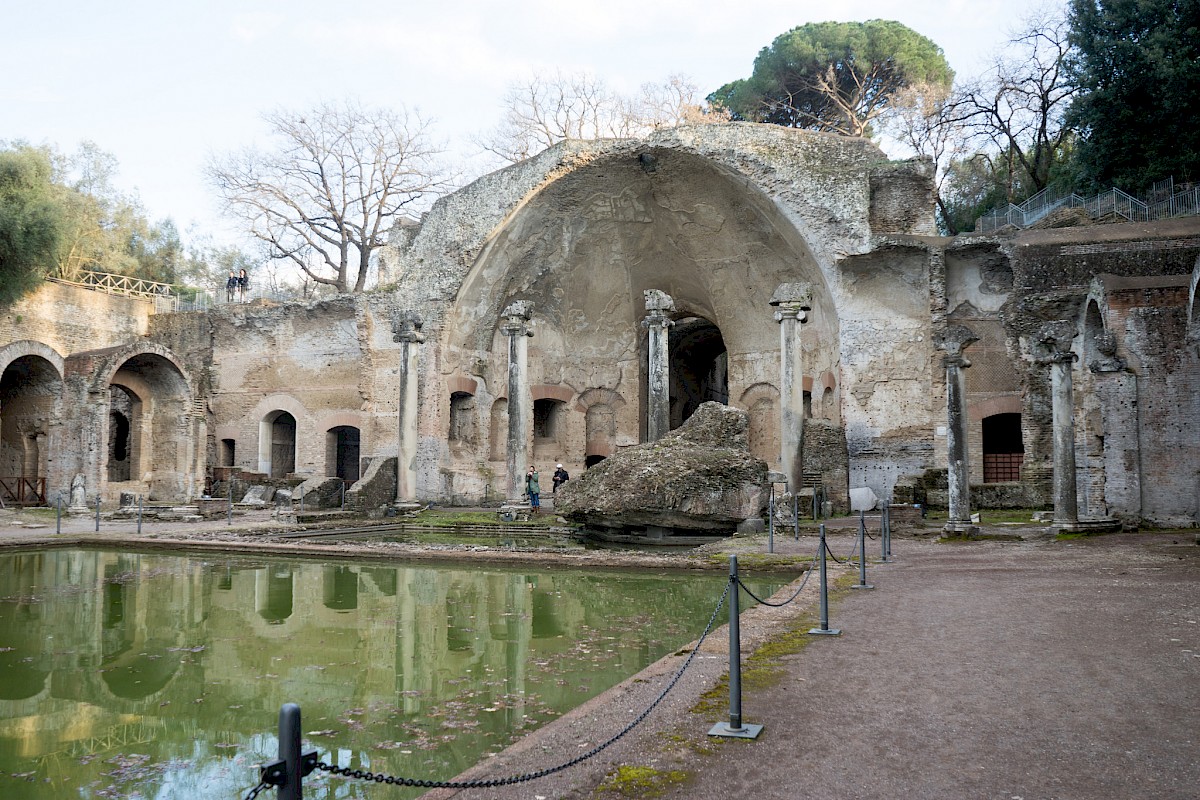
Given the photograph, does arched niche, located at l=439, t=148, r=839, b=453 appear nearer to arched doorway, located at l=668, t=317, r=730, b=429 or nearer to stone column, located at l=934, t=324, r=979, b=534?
arched doorway, located at l=668, t=317, r=730, b=429

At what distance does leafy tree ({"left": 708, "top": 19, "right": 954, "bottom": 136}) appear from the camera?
3584 cm

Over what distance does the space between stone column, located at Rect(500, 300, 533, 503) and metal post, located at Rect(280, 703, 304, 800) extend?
17.3 m

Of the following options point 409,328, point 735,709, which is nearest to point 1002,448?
point 409,328

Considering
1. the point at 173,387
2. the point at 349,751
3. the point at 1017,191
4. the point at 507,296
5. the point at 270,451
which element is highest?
the point at 1017,191

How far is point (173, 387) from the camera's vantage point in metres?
25.7

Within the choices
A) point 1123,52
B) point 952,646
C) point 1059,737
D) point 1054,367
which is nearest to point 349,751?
point 1059,737

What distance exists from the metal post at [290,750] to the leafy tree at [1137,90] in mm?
27611

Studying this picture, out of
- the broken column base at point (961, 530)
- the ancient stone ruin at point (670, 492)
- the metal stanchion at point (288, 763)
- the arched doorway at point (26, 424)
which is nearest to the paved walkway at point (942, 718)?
the metal stanchion at point (288, 763)

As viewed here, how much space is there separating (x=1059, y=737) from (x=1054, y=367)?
11072mm

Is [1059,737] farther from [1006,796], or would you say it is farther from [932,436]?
[932,436]

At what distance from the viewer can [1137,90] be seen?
81.7ft

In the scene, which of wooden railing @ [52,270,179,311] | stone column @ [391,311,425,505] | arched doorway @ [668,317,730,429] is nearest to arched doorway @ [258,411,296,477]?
wooden railing @ [52,270,179,311]

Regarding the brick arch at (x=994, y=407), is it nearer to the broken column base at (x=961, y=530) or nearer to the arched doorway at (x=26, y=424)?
the broken column base at (x=961, y=530)

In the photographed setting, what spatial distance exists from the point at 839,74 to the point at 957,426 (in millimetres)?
27135
